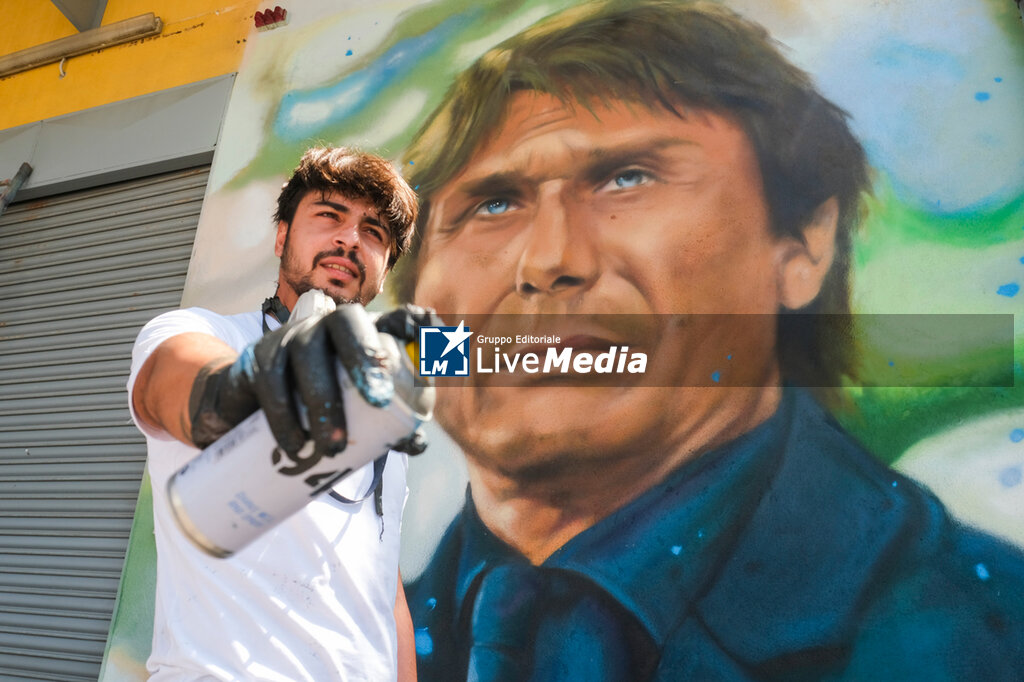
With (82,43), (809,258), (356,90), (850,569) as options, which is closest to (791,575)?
(850,569)

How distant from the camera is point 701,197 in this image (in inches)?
98.0

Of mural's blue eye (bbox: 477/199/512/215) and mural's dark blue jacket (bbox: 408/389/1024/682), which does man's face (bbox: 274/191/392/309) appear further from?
mural's dark blue jacket (bbox: 408/389/1024/682)

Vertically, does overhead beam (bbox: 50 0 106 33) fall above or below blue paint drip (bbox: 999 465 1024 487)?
above

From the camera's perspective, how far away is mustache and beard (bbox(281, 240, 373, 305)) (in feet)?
5.40

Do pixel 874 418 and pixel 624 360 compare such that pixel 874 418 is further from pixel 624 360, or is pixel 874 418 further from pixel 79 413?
pixel 79 413

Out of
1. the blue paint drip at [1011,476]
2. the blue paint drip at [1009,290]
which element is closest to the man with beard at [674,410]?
the blue paint drip at [1011,476]

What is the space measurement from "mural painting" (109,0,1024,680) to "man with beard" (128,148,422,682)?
0.76m

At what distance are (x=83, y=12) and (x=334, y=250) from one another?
3660 mm

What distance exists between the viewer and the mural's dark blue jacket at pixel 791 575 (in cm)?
192

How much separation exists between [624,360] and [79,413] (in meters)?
2.45

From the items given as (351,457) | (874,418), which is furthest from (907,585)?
(351,457)

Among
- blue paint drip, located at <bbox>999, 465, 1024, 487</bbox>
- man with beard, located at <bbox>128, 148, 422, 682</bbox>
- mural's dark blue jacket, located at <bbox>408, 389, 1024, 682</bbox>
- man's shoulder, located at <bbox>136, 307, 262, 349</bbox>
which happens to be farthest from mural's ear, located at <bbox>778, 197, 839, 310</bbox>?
man's shoulder, located at <bbox>136, 307, 262, 349</bbox>

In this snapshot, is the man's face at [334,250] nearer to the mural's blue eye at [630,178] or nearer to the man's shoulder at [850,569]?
the mural's blue eye at [630,178]

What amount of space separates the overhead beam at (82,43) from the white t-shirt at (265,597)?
330 centimetres
